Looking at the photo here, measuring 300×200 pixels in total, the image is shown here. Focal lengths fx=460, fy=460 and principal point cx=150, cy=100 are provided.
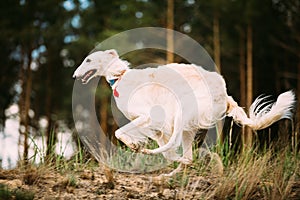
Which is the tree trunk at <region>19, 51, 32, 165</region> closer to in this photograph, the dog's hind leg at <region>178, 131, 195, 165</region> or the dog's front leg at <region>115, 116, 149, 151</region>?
A: the dog's hind leg at <region>178, 131, 195, 165</region>

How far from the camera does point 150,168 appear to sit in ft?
19.3

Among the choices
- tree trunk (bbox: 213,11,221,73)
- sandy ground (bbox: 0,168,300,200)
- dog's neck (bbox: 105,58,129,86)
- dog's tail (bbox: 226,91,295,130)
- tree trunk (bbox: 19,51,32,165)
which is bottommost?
sandy ground (bbox: 0,168,300,200)

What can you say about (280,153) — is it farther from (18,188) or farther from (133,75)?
(18,188)

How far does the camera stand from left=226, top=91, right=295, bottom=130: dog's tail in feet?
16.4

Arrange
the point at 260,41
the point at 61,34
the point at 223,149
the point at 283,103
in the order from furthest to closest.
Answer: the point at 260,41
the point at 61,34
the point at 223,149
the point at 283,103

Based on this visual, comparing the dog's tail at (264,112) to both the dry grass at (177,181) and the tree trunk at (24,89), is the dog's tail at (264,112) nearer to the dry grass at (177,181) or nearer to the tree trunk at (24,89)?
the dry grass at (177,181)

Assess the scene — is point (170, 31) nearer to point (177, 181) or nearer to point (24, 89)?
point (24, 89)

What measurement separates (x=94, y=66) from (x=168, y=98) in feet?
2.82

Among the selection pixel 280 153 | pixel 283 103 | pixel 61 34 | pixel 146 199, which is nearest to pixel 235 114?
pixel 283 103

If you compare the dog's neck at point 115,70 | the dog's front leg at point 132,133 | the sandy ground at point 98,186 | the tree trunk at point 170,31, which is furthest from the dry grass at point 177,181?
the tree trunk at point 170,31

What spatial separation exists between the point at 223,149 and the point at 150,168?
101 cm

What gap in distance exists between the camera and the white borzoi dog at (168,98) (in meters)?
4.83

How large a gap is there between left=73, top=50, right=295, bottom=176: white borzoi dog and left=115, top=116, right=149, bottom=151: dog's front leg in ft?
0.03

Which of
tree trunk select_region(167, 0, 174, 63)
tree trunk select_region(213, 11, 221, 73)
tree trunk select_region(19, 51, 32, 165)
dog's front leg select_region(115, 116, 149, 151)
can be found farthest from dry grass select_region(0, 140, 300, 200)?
tree trunk select_region(213, 11, 221, 73)
